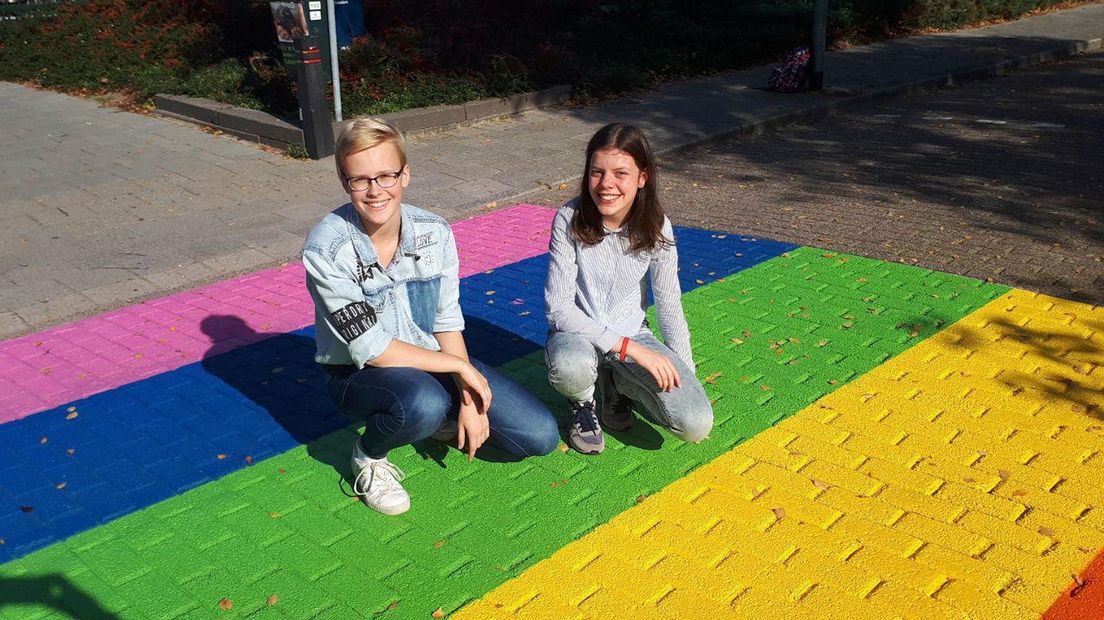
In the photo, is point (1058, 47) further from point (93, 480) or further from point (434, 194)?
point (93, 480)

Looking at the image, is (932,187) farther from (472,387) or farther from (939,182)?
(472,387)

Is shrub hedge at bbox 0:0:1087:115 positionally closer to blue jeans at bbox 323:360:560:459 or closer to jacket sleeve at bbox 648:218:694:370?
jacket sleeve at bbox 648:218:694:370

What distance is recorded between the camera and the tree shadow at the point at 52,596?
10.0ft

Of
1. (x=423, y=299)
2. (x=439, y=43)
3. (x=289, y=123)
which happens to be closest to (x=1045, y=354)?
(x=423, y=299)

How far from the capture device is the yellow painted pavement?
9.93 ft

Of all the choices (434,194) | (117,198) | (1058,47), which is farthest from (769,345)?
(1058,47)

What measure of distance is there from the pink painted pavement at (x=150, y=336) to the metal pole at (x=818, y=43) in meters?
6.87

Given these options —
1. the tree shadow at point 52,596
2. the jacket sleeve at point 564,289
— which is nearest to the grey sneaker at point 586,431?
the jacket sleeve at point 564,289

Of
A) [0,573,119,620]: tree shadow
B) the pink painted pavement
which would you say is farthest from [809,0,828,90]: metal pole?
[0,573,119,620]: tree shadow

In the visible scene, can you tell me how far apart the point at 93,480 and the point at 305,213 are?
439 cm

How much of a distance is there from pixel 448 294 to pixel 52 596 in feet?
5.39

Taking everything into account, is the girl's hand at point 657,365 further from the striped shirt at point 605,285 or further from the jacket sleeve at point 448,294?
the jacket sleeve at point 448,294

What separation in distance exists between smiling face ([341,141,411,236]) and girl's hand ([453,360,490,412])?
0.59 metres

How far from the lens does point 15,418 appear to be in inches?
175
